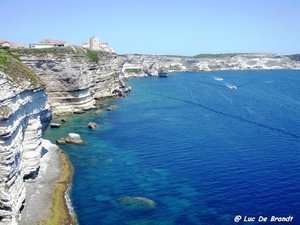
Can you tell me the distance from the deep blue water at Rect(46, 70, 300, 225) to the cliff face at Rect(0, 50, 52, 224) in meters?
5.12

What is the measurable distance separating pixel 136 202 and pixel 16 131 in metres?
11.4

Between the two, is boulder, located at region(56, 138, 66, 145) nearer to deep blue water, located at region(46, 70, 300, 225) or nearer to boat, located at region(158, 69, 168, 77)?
deep blue water, located at region(46, 70, 300, 225)

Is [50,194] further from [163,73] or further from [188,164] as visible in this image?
[163,73]

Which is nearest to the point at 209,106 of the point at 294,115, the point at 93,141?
the point at 294,115

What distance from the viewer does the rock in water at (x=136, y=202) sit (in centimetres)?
3005

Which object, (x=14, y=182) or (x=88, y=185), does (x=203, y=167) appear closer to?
(x=88, y=185)

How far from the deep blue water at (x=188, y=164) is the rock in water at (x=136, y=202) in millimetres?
470

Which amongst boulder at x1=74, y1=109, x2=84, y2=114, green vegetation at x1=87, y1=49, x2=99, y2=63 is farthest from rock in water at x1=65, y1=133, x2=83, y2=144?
green vegetation at x1=87, y1=49, x2=99, y2=63

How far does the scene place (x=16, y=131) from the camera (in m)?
29.2

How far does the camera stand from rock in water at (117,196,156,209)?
30047 mm

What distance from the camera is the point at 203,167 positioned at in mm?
39438

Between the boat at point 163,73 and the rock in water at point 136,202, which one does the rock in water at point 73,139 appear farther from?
the boat at point 163,73

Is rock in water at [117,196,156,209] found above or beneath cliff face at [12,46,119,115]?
beneath

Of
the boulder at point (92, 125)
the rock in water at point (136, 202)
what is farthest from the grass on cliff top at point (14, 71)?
the boulder at point (92, 125)
